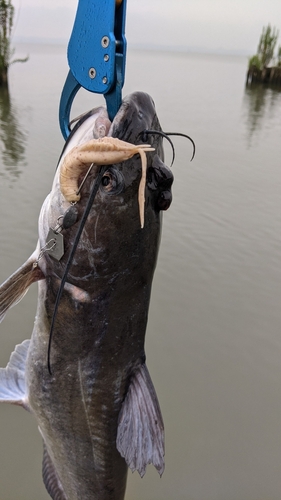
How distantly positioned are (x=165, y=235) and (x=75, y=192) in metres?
4.52

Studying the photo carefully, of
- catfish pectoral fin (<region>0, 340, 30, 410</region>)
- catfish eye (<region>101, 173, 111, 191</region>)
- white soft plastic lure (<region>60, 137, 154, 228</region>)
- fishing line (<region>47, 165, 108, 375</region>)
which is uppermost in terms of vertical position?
white soft plastic lure (<region>60, 137, 154, 228</region>)

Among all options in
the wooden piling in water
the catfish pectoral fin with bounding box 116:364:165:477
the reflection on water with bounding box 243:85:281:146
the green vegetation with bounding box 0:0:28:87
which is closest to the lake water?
the catfish pectoral fin with bounding box 116:364:165:477

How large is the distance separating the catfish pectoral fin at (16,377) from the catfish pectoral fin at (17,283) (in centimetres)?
46

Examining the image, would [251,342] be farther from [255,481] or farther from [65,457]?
[65,457]

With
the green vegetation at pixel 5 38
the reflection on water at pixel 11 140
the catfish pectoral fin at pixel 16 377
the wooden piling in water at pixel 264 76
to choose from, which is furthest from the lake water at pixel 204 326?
the wooden piling in water at pixel 264 76

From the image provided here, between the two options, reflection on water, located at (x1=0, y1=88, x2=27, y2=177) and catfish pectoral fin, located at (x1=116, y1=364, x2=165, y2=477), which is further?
reflection on water, located at (x1=0, y1=88, x2=27, y2=177)

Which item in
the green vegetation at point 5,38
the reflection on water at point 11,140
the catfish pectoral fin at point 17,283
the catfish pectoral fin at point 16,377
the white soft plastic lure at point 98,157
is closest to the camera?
the white soft plastic lure at point 98,157

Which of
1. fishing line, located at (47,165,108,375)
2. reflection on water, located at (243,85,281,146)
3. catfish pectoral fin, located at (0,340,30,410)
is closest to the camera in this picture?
fishing line, located at (47,165,108,375)

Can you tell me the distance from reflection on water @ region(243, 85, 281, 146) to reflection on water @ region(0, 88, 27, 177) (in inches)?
230

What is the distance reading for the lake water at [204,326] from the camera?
315 cm

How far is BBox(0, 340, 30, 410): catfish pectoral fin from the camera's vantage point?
2.09m

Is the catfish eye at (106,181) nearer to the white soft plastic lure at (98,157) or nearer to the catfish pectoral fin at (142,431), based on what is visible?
the white soft plastic lure at (98,157)

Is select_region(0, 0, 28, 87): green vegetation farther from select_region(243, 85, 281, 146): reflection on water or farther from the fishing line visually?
the fishing line

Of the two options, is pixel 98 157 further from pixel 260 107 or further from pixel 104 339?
pixel 260 107
